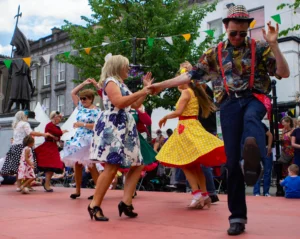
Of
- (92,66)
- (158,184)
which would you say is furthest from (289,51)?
(158,184)

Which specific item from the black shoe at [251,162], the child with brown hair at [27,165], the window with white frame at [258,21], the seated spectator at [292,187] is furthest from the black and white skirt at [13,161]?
the window with white frame at [258,21]

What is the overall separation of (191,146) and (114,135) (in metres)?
1.39

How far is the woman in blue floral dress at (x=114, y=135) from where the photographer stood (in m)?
4.26

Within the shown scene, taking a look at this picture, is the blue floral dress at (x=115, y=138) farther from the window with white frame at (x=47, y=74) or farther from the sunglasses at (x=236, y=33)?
the window with white frame at (x=47, y=74)

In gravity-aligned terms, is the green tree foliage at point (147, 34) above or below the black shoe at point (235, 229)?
above

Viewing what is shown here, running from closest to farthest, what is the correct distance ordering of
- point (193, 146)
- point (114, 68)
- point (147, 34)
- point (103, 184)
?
point (103, 184) < point (114, 68) < point (193, 146) < point (147, 34)

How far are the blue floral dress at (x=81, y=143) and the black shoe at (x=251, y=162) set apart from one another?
418 cm

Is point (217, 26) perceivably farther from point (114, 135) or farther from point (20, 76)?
point (114, 135)

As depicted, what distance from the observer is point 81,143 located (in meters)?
7.03

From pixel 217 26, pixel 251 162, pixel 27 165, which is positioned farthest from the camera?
pixel 217 26

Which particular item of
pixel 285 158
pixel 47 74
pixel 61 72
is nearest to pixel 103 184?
pixel 285 158

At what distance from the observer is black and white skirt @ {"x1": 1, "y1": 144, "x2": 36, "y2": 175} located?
31.1ft

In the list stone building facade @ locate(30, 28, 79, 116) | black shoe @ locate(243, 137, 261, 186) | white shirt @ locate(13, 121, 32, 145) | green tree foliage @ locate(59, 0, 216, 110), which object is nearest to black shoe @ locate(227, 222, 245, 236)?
black shoe @ locate(243, 137, 261, 186)

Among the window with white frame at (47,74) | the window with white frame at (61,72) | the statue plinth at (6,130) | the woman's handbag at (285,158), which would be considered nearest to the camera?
the woman's handbag at (285,158)
